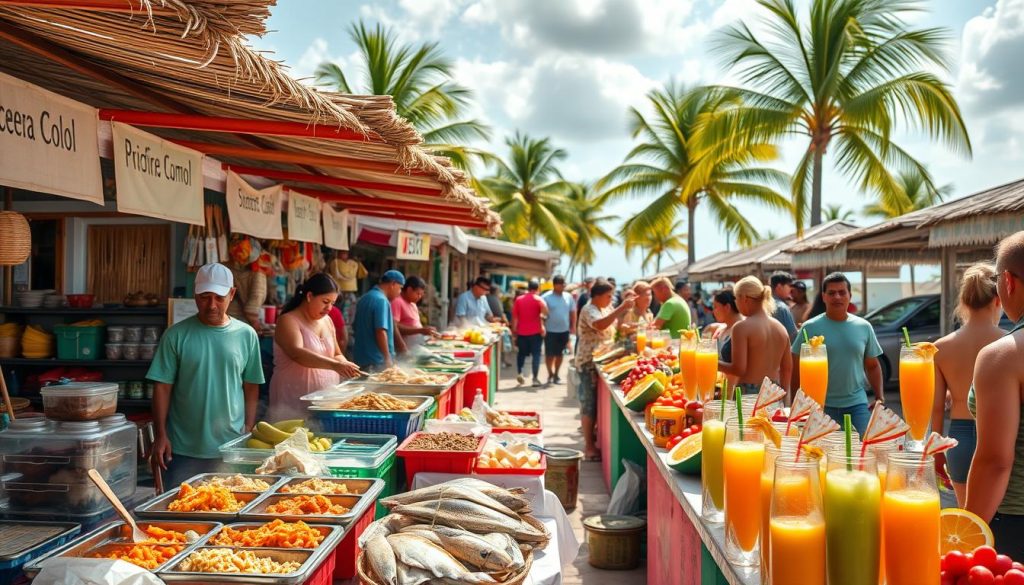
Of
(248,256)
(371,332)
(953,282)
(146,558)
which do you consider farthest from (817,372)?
(953,282)

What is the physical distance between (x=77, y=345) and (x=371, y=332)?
294 cm

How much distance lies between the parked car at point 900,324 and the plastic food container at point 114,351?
11.6 m

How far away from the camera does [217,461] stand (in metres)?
4.00

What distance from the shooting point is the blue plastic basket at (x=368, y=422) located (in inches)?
173

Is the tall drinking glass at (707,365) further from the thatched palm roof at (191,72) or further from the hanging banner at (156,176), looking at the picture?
the hanging banner at (156,176)

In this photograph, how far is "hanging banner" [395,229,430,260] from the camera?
9.49 m

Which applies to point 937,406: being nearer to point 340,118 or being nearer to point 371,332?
point 340,118

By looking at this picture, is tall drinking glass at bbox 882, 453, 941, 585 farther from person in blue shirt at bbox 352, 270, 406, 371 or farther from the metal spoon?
person in blue shirt at bbox 352, 270, 406, 371

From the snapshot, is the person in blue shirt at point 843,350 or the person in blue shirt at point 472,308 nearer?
the person in blue shirt at point 843,350

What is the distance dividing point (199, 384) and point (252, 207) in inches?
89.0

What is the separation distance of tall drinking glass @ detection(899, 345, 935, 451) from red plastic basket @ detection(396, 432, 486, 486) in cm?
211

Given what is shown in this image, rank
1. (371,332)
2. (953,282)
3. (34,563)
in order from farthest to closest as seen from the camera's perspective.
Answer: (953,282), (371,332), (34,563)

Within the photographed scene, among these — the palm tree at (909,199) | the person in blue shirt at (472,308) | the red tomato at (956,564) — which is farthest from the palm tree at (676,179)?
the red tomato at (956,564)

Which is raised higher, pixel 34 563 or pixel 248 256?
pixel 248 256
